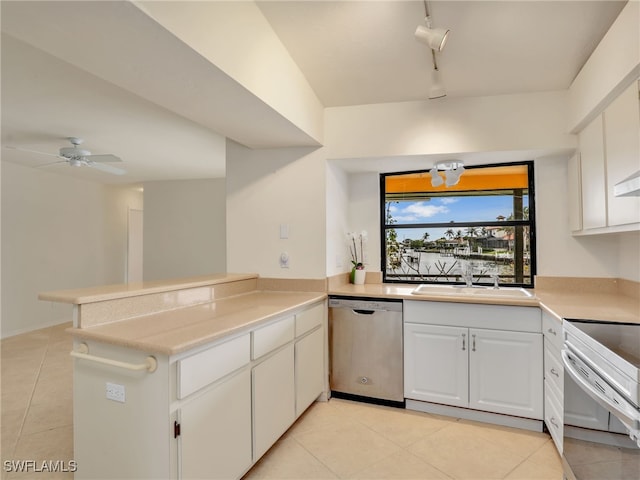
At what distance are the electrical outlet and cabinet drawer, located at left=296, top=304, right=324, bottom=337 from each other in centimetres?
113

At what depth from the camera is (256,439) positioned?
6.16 feet

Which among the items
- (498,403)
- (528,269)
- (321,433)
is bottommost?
(321,433)

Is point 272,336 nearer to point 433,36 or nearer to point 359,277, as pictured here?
point 359,277

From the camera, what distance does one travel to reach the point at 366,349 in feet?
8.95

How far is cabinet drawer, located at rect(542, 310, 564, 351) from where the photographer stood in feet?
6.45

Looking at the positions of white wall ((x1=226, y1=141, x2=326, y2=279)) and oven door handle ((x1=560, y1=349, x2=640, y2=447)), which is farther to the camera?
white wall ((x1=226, y1=141, x2=326, y2=279))

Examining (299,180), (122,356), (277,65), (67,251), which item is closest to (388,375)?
(299,180)

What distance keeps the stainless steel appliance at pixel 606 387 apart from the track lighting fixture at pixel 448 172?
1.59 m

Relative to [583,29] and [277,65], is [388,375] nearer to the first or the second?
[277,65]

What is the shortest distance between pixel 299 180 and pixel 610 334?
2200 mm

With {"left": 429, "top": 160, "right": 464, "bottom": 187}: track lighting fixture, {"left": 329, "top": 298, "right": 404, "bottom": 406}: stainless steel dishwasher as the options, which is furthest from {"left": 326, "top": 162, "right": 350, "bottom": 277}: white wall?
{"left": 429, "top": 160, "right": 464, "bottom": 187}: track lighting fixture

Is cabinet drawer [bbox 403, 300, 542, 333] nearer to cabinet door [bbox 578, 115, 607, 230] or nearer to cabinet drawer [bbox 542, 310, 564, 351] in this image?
cabinet drawer [bbox 542, 310, 564, 351]

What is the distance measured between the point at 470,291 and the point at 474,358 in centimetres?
63

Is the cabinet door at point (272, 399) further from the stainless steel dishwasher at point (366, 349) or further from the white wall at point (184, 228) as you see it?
the white wall at point (184, 228)
